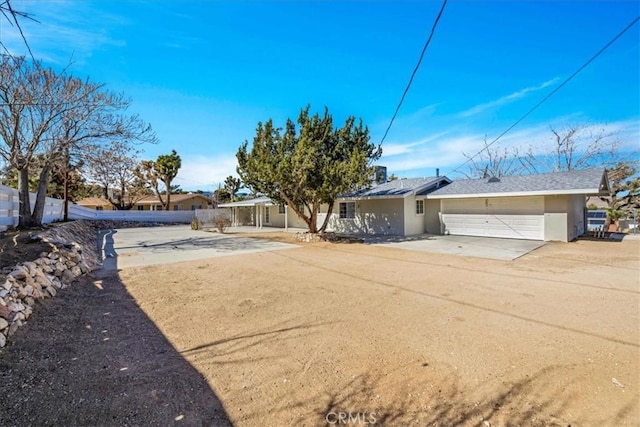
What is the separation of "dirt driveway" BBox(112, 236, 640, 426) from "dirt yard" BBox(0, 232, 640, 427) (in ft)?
0.06

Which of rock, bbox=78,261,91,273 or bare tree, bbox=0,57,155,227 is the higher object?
bare tree, bbox=0,57,155,227

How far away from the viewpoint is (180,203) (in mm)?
41344

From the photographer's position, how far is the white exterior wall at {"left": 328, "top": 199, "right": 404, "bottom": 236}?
16.6 metres

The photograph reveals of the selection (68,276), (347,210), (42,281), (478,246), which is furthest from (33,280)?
(347,210)

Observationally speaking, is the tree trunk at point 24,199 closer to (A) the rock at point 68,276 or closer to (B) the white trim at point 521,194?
(A) the rock at point 68,276

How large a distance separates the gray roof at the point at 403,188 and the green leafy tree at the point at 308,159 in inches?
85.7

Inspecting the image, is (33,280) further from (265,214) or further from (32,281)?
(265,214)

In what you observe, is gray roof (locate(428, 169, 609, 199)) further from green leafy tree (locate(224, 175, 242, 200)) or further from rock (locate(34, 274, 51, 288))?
green leafy tree (locate(224, 175, 242, 200))

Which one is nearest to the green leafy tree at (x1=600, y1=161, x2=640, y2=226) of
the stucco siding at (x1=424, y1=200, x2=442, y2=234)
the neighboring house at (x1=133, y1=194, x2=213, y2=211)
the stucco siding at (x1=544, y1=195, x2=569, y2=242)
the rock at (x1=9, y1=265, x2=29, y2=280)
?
the stucco siding at (x1=544, y1=195, x2=569, y2=242)

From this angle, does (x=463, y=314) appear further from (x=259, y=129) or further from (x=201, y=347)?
(x=259, y=129)

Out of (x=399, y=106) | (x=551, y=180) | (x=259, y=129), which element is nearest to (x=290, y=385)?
(x=399, y=106)

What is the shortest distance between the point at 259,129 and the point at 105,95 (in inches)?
228

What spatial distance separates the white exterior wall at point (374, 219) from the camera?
16.6 metres

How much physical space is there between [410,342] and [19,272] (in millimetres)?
5843
